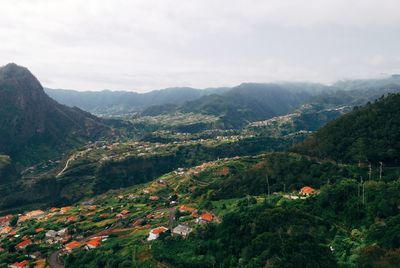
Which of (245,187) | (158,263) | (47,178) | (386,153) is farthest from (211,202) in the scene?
(47,178)

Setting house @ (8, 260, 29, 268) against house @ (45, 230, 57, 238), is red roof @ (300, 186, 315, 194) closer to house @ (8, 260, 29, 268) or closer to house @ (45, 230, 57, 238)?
house @ (8, 260, 29, 268)

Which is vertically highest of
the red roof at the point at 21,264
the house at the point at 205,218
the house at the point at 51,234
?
the house at the point at 205,218

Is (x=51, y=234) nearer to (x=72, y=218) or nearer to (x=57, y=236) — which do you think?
(x=57, y=236)

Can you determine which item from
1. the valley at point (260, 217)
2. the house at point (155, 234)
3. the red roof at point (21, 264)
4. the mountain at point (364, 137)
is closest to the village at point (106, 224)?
the house at point (155, 234)

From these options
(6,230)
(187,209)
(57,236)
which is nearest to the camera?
(187,209)

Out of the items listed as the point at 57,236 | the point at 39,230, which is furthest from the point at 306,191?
the point at 39,230

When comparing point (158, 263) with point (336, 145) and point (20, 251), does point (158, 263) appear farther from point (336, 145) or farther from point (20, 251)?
point (336, 145)

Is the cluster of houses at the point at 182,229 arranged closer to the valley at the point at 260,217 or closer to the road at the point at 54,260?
the valley at the point at 260,217

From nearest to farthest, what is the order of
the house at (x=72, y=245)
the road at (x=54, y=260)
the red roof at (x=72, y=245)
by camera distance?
the road at (x=54, y=260)
the house at (x=72, y=245)
the red roof at (x=72, y=245)
